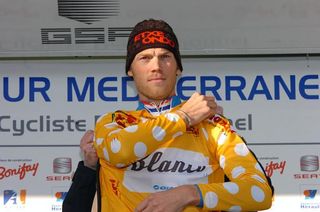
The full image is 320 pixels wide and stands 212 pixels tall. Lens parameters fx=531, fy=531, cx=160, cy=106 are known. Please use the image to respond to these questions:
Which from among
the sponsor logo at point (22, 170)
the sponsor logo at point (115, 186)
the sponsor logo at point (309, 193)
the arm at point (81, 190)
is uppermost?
the sponsor logo at point (115, 186)

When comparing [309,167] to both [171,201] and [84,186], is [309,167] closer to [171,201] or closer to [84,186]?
[84,186]

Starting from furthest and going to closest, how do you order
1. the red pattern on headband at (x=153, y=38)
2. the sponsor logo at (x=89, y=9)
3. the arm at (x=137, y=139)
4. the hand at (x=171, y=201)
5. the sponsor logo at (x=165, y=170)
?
the sponsor logo at (x=89, y=9)
the red pattern on headband at (x=153, y=38)
the sponsor logo at (x=165, y=170)
the arm at (x=137, y=139)
the hand at (x=171, y=201)

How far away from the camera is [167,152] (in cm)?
155

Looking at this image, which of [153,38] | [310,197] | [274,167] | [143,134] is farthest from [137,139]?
[310,197]

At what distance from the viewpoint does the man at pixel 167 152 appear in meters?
1.35

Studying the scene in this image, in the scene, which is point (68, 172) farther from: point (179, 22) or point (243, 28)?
point (243, 28)

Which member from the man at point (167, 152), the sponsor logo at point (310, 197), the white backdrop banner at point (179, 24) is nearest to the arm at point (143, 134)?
the man at point (167, 152)

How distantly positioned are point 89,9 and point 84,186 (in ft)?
4.45

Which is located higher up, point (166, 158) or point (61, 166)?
point (166, 158)

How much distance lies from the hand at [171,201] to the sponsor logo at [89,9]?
169 cm

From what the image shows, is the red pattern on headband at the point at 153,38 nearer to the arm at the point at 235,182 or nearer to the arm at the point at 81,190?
the arm at the point at 235,182

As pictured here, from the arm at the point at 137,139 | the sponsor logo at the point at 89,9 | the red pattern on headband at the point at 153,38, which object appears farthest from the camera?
the sponsor logo at the point at 89,9

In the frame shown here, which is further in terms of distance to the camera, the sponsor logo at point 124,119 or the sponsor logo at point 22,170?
the sponsor logo at point 22,170

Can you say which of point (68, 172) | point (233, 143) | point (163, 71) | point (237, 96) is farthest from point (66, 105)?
point (233, 143)
